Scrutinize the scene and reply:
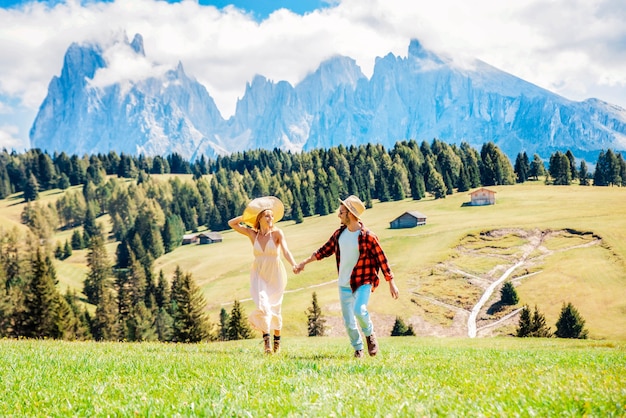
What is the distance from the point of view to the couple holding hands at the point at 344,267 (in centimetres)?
1129

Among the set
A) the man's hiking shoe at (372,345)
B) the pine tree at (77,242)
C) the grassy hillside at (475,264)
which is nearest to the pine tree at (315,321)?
the grassy hillside at (475,264)

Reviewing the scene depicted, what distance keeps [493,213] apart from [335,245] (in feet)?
369

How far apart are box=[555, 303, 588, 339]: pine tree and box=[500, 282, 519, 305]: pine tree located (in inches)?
447

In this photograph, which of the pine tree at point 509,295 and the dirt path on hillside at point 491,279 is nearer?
the dirt path on hillside at point 491,279

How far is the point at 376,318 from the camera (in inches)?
2581

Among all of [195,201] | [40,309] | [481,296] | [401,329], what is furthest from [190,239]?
[401,329]

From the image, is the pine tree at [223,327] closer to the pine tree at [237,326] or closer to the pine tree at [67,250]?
the pine tree at [237,326]

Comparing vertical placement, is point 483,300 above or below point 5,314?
below

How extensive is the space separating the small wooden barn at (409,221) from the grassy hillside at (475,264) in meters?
3.56

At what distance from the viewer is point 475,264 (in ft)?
269

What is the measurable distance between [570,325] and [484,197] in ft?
264

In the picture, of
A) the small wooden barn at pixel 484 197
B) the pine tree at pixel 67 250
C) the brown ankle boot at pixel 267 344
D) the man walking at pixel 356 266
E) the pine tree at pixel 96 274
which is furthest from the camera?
the pine tree at pixel 67 250

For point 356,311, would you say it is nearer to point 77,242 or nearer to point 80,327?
point 80,327

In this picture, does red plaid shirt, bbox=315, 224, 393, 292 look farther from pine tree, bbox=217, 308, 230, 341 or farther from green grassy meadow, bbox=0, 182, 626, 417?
pine tree, bbox=217, 308, 230, 341
